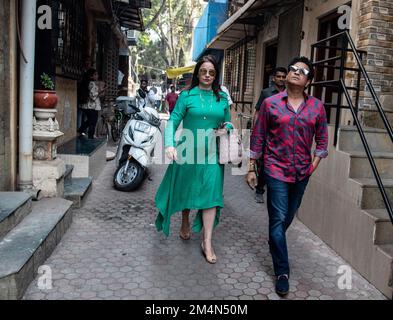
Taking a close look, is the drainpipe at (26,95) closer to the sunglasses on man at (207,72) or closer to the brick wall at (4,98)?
the brick wall at (4,98)

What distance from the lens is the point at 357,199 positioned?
359cm

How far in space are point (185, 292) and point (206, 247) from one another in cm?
67

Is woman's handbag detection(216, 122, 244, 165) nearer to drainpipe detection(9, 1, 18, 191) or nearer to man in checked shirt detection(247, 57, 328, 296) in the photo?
Answer: man in checked shirt detection(247, 57, 328, 296)

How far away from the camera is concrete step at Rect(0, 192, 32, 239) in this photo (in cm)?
321

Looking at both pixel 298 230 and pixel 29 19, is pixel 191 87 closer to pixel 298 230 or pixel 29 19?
pixel 29 19

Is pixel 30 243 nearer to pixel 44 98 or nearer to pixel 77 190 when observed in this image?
pixel 44 98

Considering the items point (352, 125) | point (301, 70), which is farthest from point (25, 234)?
point (352, 125)

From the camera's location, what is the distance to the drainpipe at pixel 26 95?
389 cm

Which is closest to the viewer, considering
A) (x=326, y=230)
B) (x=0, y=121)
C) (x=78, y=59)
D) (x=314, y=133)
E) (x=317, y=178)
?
(x=314, y=133)

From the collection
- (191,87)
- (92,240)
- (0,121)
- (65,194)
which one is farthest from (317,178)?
(0,121)

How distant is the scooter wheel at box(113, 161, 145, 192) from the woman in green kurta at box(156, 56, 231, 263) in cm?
232

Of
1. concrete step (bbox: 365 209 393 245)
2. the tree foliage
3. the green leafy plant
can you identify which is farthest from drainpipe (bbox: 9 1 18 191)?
the tree foliage

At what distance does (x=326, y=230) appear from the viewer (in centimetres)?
416

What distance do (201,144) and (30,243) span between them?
5.18ft
